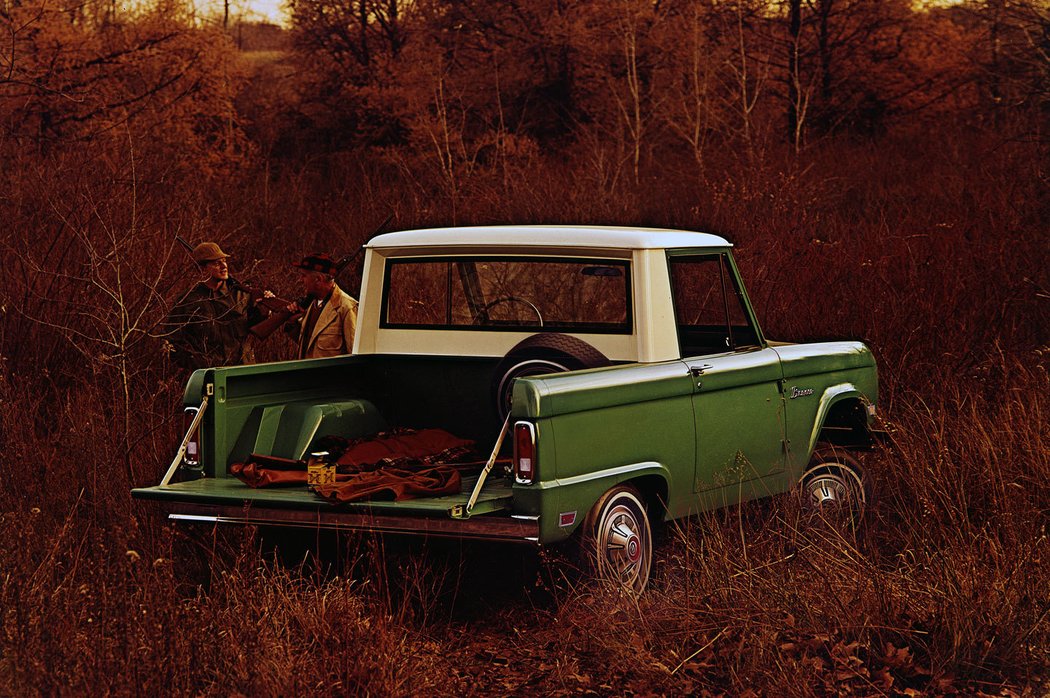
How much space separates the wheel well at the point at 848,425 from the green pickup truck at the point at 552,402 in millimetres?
14

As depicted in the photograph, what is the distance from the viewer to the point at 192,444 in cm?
638

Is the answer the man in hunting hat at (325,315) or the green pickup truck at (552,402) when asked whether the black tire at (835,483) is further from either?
Result: the man in hunting hat at (325,315)

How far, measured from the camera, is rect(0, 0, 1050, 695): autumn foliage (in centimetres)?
504

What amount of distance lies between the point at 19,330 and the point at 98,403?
1.41 metres

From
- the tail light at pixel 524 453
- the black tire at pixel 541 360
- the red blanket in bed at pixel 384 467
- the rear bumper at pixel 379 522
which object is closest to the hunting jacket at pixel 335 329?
the red blanket in bed at pixel 384 467

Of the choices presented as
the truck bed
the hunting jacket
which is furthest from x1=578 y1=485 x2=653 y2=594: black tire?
the hunting jacket

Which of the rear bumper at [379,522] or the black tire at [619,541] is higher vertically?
the rear bumper at [379,522]

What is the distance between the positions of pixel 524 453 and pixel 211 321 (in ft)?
13.1

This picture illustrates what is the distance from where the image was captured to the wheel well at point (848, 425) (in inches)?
313

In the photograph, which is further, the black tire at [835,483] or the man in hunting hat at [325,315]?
the man in hunting hat at [325,315]

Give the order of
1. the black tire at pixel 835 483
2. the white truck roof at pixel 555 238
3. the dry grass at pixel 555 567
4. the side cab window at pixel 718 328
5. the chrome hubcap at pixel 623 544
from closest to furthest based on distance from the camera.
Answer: the dry grass at pixel 555 567, the chrome hubcap at pixel 623 544, the white truck roof at pixel 555 238, the side cab window at pixel 718 328, the black tire at pixel 835 483

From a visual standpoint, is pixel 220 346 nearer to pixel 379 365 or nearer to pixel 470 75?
pixel 379 365

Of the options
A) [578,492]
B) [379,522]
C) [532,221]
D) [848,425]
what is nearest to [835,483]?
[848,425]

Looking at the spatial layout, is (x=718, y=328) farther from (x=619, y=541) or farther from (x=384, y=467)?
(x=384, y=467)
